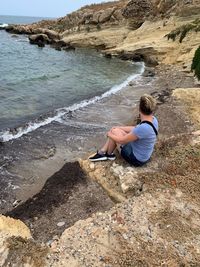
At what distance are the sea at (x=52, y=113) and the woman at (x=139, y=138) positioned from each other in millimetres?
2884

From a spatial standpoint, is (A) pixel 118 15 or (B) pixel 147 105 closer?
(B) pixel 147 105

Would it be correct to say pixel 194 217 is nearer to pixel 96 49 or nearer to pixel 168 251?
pixel 168 251

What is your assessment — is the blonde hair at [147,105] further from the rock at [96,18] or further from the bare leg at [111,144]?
the rock at [96,18]

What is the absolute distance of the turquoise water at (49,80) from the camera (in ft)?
68.3

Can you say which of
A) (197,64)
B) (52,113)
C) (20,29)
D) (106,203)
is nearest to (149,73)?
(197,64)

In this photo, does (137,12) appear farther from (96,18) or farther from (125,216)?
(125,216)

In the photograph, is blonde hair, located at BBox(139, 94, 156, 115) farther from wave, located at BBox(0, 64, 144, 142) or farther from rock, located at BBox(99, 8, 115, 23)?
rock, located at BBox(99, 8, 115, 23)

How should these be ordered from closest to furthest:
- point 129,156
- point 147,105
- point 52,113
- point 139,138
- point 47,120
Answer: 1. point 147,105
2. point 139,138
3. point 129,156
4. point 47,120
5. point 52,113

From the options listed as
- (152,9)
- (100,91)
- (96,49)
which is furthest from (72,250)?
(152,9)

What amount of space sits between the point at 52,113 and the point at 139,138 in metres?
10.7

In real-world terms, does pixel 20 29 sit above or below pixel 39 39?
below

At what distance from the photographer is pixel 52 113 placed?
1964 centimetres

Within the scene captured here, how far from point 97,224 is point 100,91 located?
19.2 metres

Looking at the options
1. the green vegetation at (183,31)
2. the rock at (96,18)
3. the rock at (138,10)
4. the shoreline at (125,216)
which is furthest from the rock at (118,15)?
the shoreline at (125,216)
